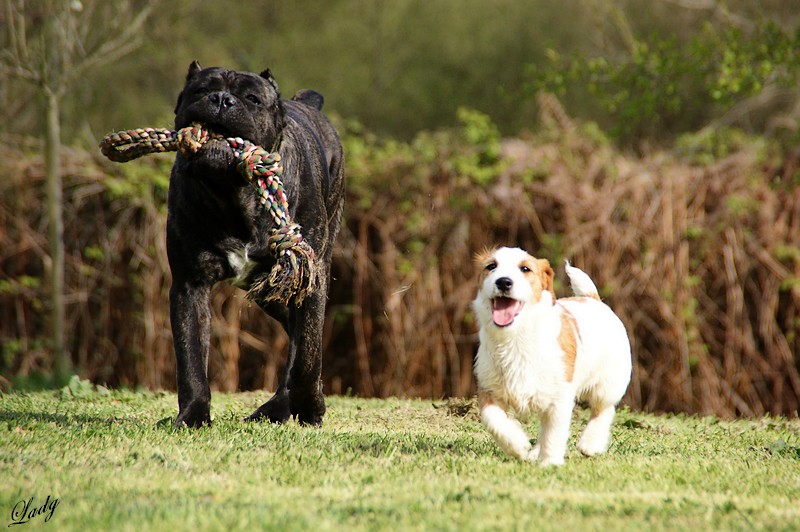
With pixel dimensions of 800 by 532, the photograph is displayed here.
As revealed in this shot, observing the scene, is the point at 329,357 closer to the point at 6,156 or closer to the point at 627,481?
the point at 6,156

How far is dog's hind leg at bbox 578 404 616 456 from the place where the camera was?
5.21 m

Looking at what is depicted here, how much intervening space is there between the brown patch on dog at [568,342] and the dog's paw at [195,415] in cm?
201

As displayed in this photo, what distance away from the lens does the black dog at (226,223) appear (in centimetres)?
556

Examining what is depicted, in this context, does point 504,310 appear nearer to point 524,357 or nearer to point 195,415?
point 524,357

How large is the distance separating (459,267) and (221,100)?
5.10m

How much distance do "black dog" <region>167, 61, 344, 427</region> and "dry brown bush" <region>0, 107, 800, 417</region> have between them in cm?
369

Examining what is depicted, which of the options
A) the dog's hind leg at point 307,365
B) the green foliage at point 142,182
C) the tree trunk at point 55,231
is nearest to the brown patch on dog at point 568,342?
the dog's hind leg at point 307,365

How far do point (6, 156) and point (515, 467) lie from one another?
7700 millimetres

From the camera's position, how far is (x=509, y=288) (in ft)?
15.6

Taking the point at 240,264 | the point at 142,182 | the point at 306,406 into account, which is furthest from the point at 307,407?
the point at 142,182

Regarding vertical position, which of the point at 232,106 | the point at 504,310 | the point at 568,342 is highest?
the point at 232,106

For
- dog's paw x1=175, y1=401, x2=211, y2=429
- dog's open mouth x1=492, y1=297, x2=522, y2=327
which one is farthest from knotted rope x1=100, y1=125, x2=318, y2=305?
dog's open mouth x1=492, y1=297, x2=522, y2=327

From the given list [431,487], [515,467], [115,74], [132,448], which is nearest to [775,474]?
[515,467]

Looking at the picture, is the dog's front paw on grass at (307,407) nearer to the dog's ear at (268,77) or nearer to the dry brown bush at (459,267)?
the dog's ear at (268,77)
